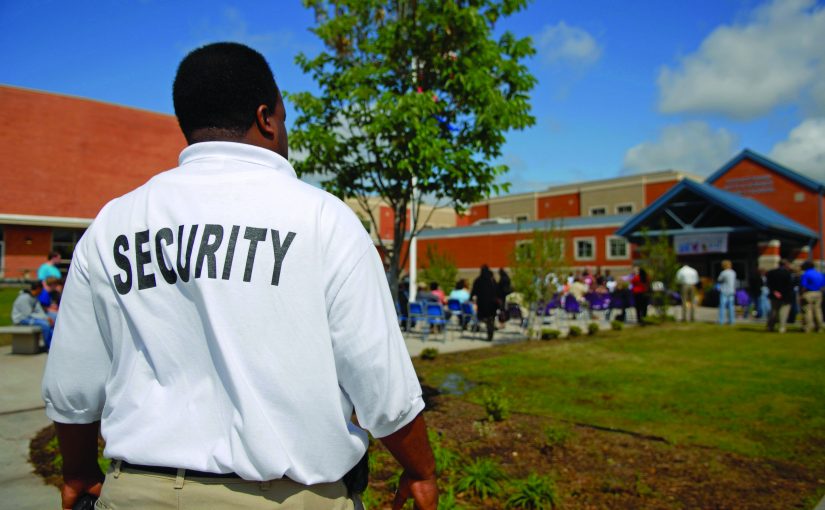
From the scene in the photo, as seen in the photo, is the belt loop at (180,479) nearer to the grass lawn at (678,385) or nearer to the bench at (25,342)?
the grass lawn at (678,385)

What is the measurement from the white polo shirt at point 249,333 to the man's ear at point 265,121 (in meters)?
0.15

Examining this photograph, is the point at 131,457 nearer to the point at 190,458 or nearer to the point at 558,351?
the point at 190,458

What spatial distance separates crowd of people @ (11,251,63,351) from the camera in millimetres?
10156

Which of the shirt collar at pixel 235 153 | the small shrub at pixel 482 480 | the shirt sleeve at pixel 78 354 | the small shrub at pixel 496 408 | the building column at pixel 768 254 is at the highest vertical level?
the building column at pixel 768 254

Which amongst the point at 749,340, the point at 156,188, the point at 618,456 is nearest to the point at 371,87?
the point at 618,456

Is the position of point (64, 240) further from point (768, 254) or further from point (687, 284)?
point (768, 254)

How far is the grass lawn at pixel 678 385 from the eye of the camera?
17.9 feet

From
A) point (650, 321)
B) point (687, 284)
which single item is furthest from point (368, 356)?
point (687, 284)

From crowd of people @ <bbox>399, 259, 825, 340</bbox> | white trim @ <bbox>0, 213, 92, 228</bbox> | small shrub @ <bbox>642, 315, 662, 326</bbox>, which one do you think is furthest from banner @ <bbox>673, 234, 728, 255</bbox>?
white trim @ <bbox>0, 213, 92, 228</bbox>

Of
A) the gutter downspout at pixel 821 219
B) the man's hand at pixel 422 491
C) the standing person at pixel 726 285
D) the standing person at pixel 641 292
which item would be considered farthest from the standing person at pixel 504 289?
the gutter downspout at pixel 821 219

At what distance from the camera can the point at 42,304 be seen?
1090 centimetres

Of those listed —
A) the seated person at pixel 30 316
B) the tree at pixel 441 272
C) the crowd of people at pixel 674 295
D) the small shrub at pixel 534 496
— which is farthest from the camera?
the tree at pixel 441 272

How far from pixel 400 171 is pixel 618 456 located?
122 inches

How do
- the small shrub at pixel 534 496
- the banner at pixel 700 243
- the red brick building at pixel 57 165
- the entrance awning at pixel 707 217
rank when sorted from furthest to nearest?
the red brick building at pixel 57 165 < the banner at pixel 700 243 < the entrance awning at pixel 707 217 < the small shrub at pixel 534 496
